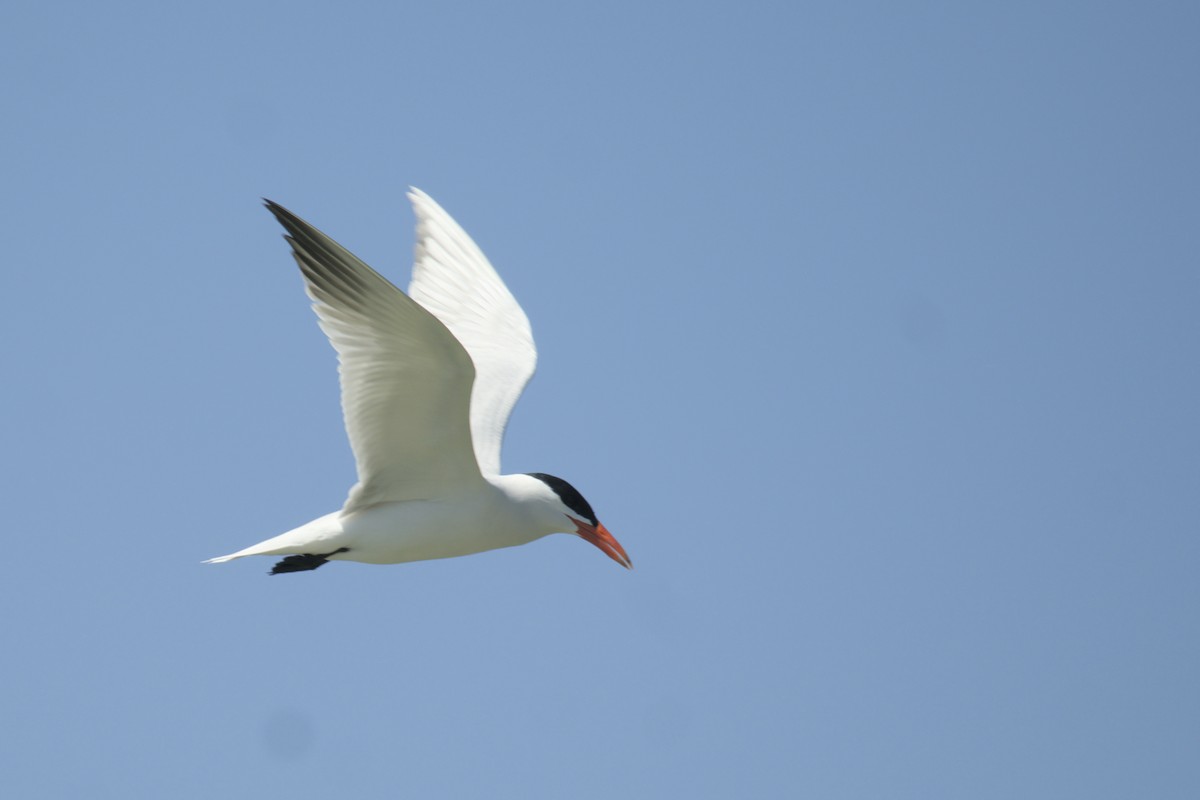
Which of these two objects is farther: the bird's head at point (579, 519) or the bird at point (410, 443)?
the bird's head at point (579, 519)

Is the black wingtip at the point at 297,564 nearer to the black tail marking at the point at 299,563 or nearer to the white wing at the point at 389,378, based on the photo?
the black tail marking at the point at 299,563

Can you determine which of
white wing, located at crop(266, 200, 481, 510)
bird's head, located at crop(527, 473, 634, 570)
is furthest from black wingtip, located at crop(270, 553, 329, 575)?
bird's head, located at crop(527, 473, 634, 570)

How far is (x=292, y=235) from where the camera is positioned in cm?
877

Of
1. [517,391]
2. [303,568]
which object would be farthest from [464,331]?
[303,568]

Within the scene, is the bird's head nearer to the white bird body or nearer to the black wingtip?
the white bird body

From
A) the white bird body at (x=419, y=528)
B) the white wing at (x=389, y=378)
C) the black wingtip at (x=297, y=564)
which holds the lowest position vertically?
the black wingtip at (x=297, y=564)

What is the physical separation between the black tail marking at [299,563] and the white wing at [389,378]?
411 mm

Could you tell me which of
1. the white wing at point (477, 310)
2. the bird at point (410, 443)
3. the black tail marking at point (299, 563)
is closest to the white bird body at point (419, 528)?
the bird at point (410, 443)

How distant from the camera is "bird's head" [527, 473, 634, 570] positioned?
1040cm

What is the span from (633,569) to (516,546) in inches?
Result: 32.2

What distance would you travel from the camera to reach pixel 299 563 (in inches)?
398

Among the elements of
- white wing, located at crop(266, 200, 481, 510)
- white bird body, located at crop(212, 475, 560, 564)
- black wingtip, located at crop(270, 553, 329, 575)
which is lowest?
black wingtip, located at crop(270, 553, 329, 575)

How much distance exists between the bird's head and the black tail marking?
60.2 inches

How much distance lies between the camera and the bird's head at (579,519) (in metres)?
10.4
